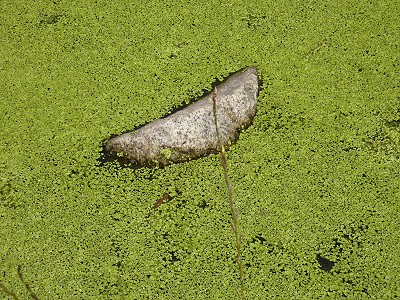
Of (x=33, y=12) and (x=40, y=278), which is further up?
(x=33, y=12)

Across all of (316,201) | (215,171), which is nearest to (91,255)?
(215,171)

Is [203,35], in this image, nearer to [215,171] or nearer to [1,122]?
[215,171]

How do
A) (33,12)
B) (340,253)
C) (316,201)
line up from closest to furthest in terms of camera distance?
1. (340,253)
2. (316,201)
3. (33,12)

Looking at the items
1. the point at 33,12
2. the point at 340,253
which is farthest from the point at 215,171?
the point at 33,12

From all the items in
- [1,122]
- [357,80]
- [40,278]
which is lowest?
[40,278]

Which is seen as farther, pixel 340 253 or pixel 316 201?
pixel 316 201

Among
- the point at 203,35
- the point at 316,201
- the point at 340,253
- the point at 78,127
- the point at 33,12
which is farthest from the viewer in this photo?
the point at 33,12
